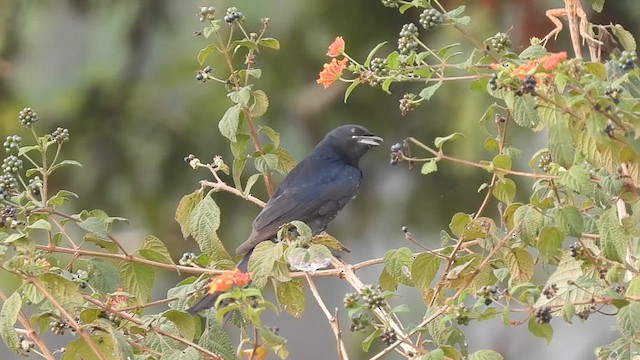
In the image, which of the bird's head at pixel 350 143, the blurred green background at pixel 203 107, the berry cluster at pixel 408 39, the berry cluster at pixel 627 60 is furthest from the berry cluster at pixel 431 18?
the blurred green background at pixel 203 107

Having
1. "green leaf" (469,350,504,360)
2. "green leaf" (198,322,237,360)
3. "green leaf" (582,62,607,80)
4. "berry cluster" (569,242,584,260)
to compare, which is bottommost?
"green leaf" (198,322,237,360)

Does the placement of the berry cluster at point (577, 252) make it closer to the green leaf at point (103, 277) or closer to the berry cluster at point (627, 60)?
the berry cluster at point (627, 60)

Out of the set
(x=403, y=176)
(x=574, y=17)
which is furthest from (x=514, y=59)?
(x=403, y=176)

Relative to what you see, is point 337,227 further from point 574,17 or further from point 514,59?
point 514,59

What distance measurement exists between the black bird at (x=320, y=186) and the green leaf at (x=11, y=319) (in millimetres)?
1127

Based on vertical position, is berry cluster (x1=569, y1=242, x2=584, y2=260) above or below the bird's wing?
above

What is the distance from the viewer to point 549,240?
5.84 feet

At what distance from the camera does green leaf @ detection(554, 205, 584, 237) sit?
174 cm

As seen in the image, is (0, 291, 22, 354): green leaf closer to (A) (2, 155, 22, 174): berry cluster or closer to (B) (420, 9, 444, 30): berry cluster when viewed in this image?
(A) (2, 155, 22, 174): berry cluster

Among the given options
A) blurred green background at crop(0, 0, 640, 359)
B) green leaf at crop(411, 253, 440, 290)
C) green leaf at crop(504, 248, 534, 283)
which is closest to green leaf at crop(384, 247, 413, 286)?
green leaf at crop(411, 253, 440, 290)

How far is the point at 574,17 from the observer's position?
217 centimetres

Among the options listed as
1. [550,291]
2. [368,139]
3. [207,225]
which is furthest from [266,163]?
[368,139]

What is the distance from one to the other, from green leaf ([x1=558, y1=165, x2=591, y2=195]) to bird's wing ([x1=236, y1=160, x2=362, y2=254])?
1404mm

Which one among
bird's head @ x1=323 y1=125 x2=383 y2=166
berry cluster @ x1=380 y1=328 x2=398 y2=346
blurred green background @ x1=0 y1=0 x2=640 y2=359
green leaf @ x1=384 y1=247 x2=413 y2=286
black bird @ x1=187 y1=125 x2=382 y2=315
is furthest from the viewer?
blurred green background @ x1=0 y1=0 x2=640 y2=359
